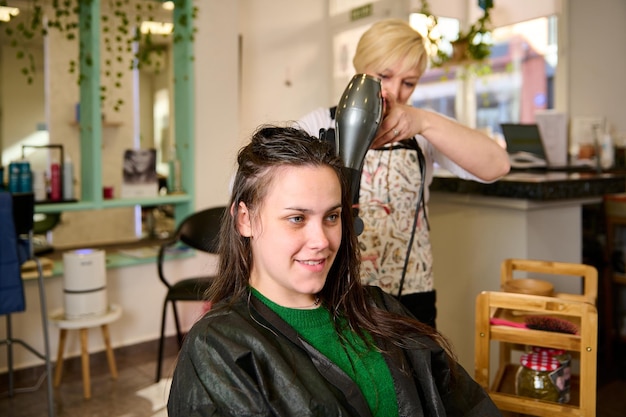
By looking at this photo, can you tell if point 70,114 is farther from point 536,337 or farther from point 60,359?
point 536,337

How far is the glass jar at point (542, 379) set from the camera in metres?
1.61

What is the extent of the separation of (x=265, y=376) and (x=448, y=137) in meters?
0.78

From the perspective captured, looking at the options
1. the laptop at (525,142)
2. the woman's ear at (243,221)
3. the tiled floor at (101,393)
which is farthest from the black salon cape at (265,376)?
the laptop at (525,142)

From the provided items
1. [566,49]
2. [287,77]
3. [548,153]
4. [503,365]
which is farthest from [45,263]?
[566,49]

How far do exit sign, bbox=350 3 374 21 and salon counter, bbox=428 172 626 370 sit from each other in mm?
2629

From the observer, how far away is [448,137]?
1576 millimetres

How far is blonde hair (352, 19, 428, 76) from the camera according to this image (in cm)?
165

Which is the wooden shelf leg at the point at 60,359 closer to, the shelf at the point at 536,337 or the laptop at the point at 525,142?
the shelf at the point at 536,337

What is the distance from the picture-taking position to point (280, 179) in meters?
1.21

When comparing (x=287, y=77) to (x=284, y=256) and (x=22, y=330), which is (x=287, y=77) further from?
(x=284, y=256)

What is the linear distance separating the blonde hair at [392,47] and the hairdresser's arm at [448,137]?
0.59ft

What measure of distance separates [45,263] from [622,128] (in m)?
4.08

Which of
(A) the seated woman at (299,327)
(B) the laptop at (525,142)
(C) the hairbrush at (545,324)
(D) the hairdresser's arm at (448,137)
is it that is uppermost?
(B) the laptop at (525,142)

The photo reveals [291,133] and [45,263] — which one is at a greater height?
[291,133]
